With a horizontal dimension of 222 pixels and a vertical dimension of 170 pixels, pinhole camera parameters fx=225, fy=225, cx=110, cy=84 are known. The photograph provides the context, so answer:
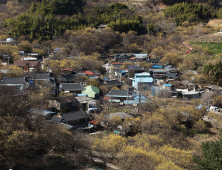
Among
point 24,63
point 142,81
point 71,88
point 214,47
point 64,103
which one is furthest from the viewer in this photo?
point 214,47

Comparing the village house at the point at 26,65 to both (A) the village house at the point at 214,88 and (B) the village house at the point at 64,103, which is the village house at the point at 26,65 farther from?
(A) the village house at the point at 214,88

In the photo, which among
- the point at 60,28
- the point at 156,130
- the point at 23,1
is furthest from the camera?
the point at 23,1

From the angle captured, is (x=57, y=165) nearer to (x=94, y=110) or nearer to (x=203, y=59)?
(x=94, y=110)

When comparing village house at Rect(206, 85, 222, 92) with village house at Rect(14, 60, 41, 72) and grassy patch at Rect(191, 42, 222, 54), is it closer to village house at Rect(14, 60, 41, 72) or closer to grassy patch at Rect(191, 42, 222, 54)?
grassy patch at Rect(191, 42, 222, 54)

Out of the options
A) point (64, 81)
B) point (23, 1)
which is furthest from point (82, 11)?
point (64, 81)

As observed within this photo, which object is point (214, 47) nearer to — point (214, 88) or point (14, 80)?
point (214, 88)

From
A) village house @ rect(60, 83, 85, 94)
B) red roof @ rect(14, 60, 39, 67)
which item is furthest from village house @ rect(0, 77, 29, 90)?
red roof @ rect(14, 60, 39, 67)

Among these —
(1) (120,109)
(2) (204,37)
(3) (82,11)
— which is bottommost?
(1) (120,109)

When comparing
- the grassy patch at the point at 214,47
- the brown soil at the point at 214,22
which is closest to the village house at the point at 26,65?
the grassy patch at the point at 214,47

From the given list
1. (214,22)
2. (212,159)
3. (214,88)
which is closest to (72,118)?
(212,159)
